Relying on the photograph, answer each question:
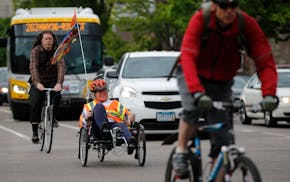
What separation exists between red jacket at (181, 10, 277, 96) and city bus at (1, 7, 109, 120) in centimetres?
2243

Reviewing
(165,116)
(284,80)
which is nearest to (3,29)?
(284,80)

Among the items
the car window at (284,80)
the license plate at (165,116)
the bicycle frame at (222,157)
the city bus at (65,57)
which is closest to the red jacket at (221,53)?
the bicycle frame at (222,157)

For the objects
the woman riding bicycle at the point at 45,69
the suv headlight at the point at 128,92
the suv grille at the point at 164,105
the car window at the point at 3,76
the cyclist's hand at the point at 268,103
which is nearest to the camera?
the cyclist's hand at the point at 268,103

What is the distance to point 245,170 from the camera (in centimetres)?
768

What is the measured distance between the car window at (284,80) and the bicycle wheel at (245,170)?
62.7ft

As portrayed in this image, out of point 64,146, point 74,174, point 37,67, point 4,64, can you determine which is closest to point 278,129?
point 64,146

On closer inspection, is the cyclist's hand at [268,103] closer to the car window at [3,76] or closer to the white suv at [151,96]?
the white suv at [151,96]

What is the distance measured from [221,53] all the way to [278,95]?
724 inches

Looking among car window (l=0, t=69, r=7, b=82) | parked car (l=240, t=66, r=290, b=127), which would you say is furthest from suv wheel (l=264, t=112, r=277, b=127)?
car window (l=0, t=69, r=7, b=82)

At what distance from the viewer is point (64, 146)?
19141mm

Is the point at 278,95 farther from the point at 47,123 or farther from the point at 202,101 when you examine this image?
the point at 202,101

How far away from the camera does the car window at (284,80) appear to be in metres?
26.9

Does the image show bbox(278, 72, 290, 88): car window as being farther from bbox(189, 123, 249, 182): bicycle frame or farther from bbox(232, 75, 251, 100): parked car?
bbox(189, 123, 249, 182): bicycle frame

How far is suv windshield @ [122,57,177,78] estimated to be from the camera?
70.7ft
